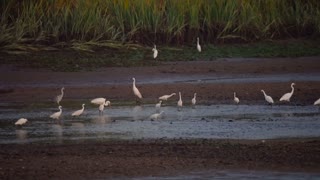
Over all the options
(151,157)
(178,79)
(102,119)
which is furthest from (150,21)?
(151,157)

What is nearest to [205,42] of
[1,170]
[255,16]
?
[255,16]

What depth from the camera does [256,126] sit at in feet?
56.1

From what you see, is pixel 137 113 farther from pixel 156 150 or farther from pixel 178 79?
pixel 156 150

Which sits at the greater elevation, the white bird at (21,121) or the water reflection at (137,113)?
the white bird at (21,121)

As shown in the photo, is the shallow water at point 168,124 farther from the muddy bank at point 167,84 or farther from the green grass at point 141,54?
the green grass at point 141,54

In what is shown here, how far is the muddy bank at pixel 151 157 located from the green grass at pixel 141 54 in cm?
1083

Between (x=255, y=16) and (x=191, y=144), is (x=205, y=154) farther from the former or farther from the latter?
(x=255, y=16)

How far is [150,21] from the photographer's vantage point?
28578mm

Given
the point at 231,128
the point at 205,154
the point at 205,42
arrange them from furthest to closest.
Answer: the point at 205,42 < the point at 231,128 < the point at 205,154

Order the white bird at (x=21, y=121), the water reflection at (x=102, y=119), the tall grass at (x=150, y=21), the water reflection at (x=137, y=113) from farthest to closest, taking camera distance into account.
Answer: the tall grass at (x=150, y=21) < the water reflection at (x=137, y=113) < the water reflection at (x=102, y=119) < the white bird at (x=21, y=121)

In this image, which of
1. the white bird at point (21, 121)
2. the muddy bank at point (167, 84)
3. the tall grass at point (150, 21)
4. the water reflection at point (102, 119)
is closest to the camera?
the white bird at point (21, 121)

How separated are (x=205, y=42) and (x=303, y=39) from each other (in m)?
2.76

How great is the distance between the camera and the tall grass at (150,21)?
90.4ft

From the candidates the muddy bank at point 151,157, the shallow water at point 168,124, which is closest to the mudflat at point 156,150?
the muddy bank at point 151,157
